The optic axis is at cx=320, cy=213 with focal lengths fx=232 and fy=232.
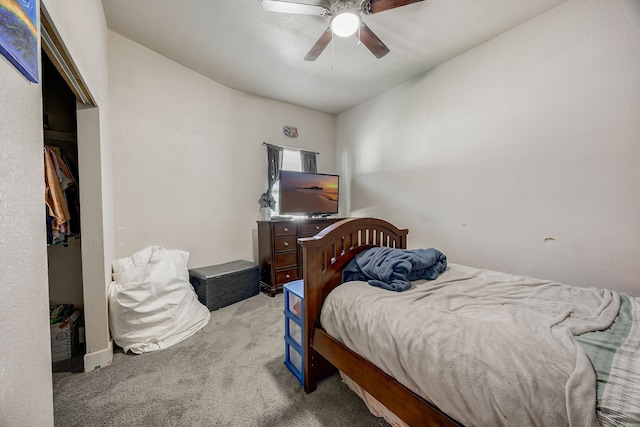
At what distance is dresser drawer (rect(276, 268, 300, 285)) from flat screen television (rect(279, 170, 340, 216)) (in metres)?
0.82

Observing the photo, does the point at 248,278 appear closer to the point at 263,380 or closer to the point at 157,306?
the point at 157,306

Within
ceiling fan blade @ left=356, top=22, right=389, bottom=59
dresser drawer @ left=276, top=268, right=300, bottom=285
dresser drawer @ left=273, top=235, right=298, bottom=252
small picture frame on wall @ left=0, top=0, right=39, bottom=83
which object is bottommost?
dresser drawer @ left=276, top=268, right=300, bottom=285

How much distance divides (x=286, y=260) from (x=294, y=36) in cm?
250

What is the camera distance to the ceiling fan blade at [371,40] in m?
1.87

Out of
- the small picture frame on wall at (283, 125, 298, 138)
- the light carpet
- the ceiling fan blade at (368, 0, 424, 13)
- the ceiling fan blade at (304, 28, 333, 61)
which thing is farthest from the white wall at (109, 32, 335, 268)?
the ceiling fan blade at (368, 0, 424, 13)

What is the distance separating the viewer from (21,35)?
24.9 inches

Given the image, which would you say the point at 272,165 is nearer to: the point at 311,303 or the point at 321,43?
the point at 321,43

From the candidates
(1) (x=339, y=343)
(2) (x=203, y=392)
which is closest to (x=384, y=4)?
(1) (x=339, y=343)

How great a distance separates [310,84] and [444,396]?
Answer: 3.42m

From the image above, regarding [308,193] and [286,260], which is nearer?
[286,260]

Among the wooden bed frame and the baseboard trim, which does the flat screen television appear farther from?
the baseboard trim

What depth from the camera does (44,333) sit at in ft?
2.49

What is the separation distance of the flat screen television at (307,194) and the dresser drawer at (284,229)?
0.31 m

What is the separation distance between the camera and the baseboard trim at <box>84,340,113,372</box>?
1595 mm
